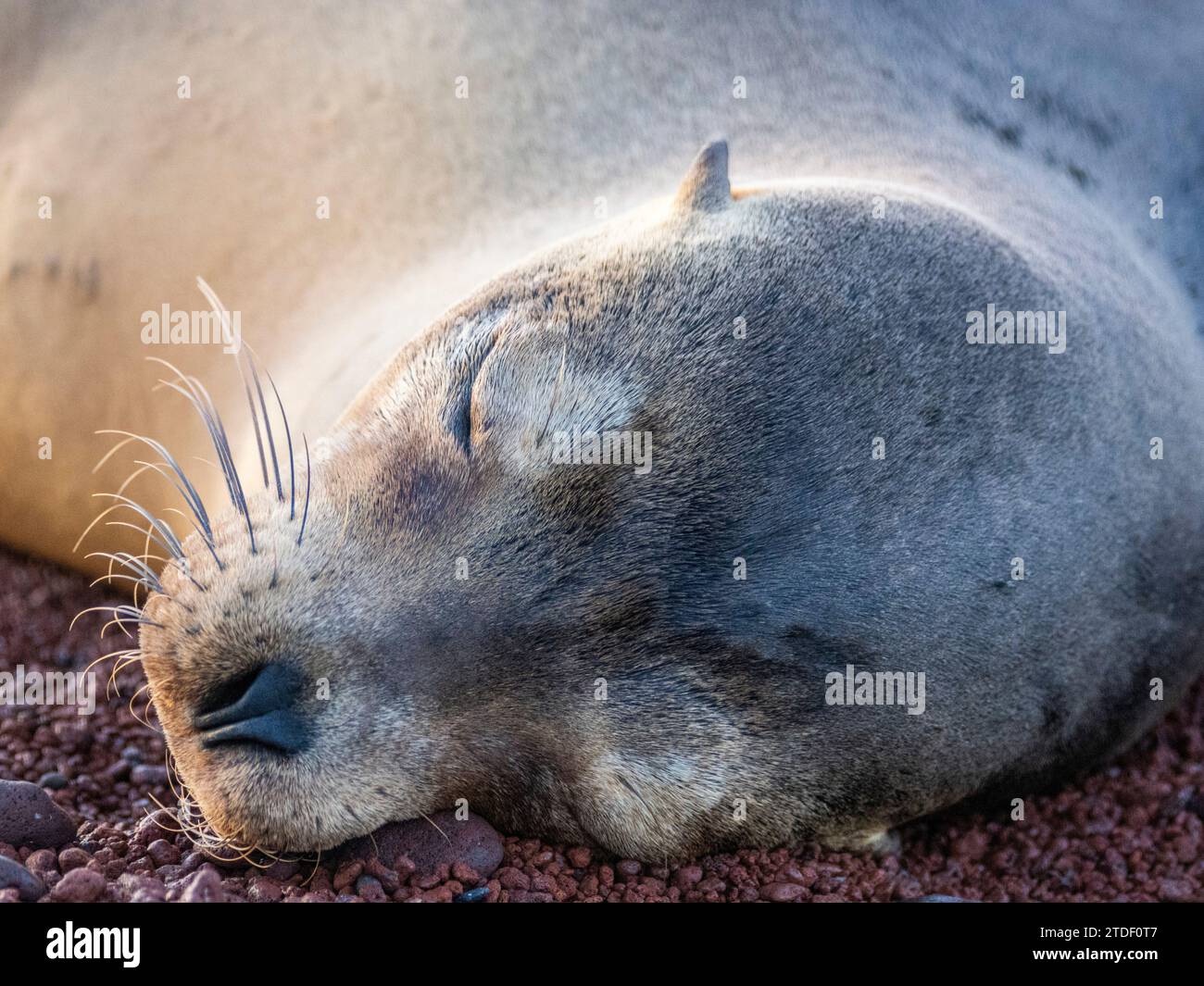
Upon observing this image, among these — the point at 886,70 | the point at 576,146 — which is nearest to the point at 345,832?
the point at 576,146

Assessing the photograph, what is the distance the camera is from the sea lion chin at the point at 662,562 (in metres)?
2.55

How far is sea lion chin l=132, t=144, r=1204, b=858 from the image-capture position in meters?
2.55

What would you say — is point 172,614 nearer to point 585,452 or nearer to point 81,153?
point 585,452

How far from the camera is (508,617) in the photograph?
2.54m

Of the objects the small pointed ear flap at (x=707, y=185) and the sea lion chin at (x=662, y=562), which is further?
the small pointed ear flap at (x=707, y=185)

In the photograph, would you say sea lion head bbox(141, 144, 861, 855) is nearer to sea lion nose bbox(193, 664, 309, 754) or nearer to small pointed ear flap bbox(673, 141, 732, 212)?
sea lion nose bbox(193, 664, 309, 754)

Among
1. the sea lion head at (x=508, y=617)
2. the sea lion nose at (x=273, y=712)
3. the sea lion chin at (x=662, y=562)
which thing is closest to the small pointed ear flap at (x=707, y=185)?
the sea lion chin at (x=662, y=562)

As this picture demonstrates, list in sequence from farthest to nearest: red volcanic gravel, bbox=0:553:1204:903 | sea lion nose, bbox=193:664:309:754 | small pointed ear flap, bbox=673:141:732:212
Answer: small pointed ear flap, bbox=673:141:732:212 < red volcanic gravel, bbox=0:553:1204:903 < sea lion nose, bbox=193:664:309:754

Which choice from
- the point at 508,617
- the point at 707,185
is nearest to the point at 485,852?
the point at 508,617

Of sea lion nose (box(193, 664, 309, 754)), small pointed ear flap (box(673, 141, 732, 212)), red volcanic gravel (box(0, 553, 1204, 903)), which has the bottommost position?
red volcanic gravel (box(0, 553, 1204, 903))

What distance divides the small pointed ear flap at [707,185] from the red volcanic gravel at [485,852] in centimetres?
138

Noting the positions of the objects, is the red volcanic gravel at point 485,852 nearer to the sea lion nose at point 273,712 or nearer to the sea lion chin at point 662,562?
the sea lion chin at point 662,562

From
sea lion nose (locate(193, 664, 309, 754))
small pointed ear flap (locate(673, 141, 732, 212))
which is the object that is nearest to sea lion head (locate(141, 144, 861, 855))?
sea lion nose (locate(193, 664, 309, 754))

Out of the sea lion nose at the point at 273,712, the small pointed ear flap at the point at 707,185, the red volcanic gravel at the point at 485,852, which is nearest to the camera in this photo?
the sea lion nose at the point at 273,712
